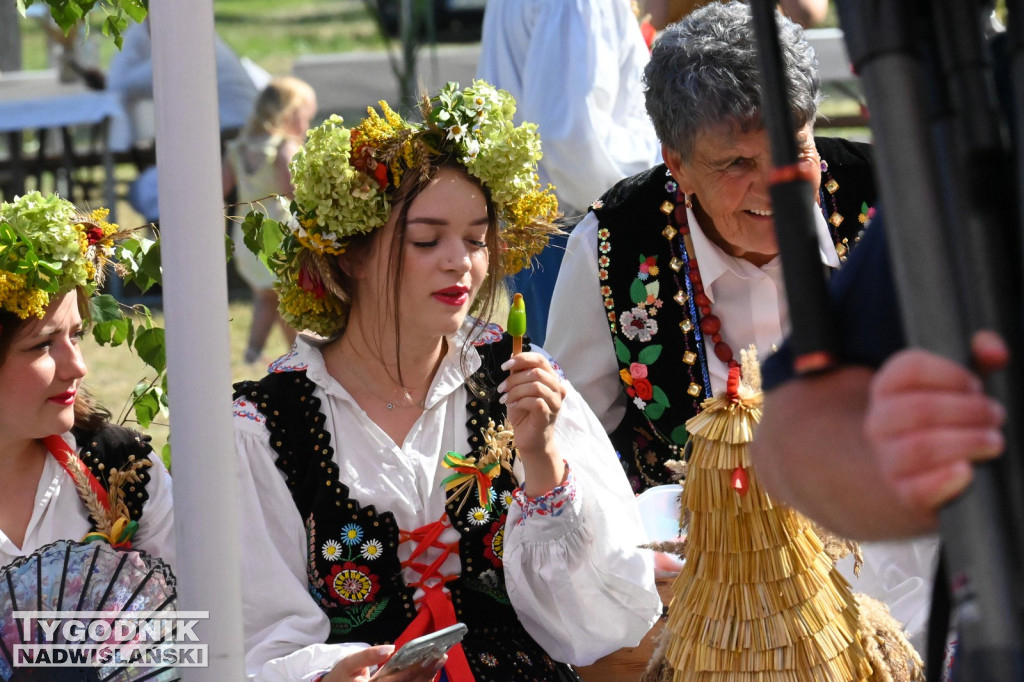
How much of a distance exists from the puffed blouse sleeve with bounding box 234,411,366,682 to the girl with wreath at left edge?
0.32 metres

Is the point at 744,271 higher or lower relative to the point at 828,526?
higher

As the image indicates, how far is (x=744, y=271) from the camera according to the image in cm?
278

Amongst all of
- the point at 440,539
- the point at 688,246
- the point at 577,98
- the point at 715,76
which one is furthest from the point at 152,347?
the point at 577,98

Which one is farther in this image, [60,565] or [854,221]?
[854,221]

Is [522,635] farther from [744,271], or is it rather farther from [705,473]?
[744,271]

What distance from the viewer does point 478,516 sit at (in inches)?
92.7

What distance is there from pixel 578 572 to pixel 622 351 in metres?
0.72

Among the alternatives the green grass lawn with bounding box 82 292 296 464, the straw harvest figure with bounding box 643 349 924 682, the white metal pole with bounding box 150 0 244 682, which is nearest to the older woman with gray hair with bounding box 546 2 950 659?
the straw harvest figure with bounding box 643 349 924 682

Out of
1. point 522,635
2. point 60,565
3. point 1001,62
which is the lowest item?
point 522,635

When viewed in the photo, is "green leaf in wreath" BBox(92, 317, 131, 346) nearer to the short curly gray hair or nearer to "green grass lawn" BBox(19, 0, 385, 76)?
the short curly gray hair

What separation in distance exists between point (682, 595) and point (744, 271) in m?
1.10

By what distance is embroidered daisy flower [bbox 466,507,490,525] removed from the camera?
7.71 ft

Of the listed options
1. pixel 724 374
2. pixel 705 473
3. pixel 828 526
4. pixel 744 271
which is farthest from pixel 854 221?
pixel 828 526

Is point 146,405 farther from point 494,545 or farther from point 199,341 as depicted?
point 199,341
